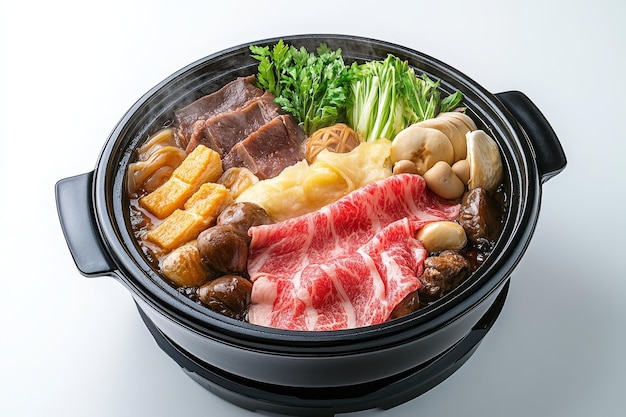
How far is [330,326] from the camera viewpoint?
3.43m

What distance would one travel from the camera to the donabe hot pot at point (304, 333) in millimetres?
3184

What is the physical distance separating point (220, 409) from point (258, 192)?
1.13 metres

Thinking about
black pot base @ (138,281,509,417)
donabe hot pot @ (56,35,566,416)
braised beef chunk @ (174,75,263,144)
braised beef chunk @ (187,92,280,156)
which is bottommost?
black pot base @ (138,281,509,417)

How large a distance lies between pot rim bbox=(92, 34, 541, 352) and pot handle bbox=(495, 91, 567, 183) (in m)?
0.12

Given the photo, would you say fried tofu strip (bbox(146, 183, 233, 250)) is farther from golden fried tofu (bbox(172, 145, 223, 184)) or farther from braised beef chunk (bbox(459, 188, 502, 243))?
braised beef chunk (bbox(459, 188, 502, 243))

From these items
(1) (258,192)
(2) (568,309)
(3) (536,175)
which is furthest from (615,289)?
(1) (258,192)

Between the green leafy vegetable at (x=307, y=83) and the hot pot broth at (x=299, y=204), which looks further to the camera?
the green leafy vegetable at (x=307, y=83)

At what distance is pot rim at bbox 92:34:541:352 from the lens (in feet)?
10.3

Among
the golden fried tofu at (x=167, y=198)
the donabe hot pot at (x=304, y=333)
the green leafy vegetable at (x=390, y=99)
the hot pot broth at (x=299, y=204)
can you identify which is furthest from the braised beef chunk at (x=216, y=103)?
the green leafy vegetable at (x=390, y=99)

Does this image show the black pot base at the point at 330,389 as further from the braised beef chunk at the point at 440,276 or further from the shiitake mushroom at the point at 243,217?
the shiitake mushroom at the point at 243,217

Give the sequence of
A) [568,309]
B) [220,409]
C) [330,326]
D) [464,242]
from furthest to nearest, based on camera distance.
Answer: [568,309], [220,409], [464,242], [330,326]

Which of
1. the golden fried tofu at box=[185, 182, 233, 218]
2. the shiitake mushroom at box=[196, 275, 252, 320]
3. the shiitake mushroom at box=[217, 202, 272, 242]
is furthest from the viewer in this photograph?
the golden fried tofu at box=[185, 182, 233, 218]

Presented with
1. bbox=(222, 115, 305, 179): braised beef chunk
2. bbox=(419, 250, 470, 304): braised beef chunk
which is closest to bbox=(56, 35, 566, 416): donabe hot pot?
bbox=(419, 250, 470, 304): braised beef chunk

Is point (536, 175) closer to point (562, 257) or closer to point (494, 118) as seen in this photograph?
point (494, 118)
